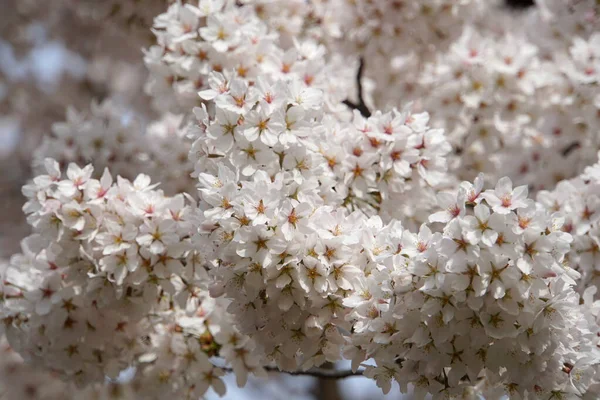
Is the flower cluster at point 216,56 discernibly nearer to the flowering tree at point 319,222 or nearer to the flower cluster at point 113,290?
the flowering tree at point 319,222

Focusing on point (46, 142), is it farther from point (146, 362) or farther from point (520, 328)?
point (520, 328)

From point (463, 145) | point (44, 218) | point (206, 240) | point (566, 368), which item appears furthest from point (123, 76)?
point (566, 368)

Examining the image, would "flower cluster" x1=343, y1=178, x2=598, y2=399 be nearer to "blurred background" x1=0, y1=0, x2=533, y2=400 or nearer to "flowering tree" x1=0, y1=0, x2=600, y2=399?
"flowering tree" x1=0, y1=0, x2=600, y2=399

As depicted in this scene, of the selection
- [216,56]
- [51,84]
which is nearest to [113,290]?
[216,56]

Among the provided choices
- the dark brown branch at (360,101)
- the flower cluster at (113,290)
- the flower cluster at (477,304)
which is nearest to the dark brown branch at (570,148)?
the dark brown branch at (360,101)

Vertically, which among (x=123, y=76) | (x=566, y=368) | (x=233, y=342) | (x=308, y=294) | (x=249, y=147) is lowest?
(x=123, y=76)

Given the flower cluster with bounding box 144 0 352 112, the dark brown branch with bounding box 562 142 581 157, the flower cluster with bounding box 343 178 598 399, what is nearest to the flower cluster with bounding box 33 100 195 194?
the flower cluster with bounding box 144 0 352 112
